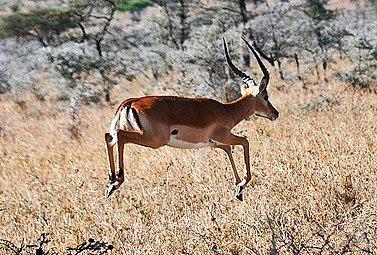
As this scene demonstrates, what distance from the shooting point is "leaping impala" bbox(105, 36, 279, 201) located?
154 inches

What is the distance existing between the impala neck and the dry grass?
0.60 metres

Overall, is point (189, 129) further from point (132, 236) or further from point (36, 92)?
point (36, 92)

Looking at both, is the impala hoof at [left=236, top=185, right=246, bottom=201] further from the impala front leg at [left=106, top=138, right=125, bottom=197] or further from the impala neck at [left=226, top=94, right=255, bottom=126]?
the impala front leg at [left=106, top=138, right=125, bottom=197]

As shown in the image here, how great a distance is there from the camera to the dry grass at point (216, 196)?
12.3 ft

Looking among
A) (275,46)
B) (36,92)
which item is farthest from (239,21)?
A: (36,92)

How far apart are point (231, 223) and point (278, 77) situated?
11.5 metres

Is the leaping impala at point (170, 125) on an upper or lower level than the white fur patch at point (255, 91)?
upper

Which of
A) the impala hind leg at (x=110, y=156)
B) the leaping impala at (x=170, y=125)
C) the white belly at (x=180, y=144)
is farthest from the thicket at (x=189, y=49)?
the impala hind leg at (x=110, y=156)

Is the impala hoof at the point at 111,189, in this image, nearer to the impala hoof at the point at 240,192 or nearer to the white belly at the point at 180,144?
the white belly at the point at 180,144

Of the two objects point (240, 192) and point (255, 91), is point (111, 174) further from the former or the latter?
point (255, 91)

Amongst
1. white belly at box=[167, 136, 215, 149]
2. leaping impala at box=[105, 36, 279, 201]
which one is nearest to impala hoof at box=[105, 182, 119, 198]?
leaping impala at box=[105, 36, 279, 201]

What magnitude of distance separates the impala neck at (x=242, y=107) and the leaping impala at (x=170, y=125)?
0.5 inches

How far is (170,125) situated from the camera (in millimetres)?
4102

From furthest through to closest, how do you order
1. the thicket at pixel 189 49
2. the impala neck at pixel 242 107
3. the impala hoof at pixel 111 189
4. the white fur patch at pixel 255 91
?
the thicket at pixel 189 49 < the white fur patch at pixel 255 91 < the impala neck at pixel 242 107 < the impala hoof at pixel 111 189
